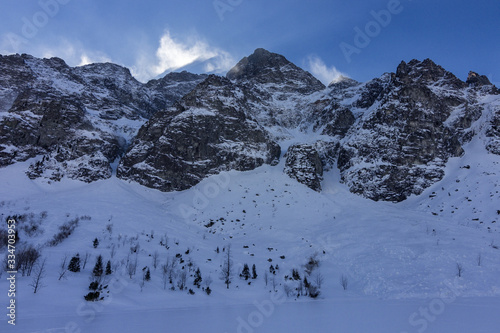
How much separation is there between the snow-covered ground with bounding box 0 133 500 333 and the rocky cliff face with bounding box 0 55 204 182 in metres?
4.42

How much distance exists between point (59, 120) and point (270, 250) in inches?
1988

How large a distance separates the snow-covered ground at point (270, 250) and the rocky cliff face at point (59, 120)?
442 centimetres

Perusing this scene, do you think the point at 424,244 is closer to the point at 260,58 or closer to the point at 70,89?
the point at 70,89

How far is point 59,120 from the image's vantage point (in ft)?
162

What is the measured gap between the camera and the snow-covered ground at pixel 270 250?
982 cm

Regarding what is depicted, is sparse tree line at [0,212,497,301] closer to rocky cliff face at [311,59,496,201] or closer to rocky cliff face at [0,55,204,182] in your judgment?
rocky cliff face at [0,55,204,182]

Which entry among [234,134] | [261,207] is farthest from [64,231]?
[234,134]

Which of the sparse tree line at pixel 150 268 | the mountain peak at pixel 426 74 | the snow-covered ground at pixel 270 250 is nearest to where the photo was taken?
the snow-covered ground at pixel 270 250

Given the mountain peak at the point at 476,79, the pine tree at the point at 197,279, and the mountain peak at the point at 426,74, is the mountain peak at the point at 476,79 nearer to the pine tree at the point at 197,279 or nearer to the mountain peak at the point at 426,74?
the mountain peak at the point at 426,74

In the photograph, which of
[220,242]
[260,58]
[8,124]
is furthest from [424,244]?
[260,58]

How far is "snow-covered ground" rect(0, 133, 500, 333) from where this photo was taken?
9.82 m

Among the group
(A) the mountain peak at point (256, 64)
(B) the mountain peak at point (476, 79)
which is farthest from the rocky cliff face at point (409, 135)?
(A) the mountain peak at point (256, 64)

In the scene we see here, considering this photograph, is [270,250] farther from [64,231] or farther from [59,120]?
[59,120]

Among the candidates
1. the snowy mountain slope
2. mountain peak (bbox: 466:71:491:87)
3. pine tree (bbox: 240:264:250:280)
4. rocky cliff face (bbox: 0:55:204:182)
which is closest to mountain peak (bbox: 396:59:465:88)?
the snowy mountain slope
